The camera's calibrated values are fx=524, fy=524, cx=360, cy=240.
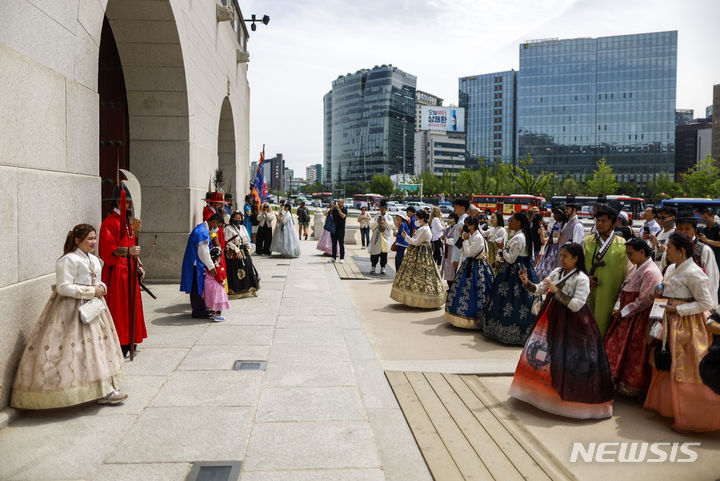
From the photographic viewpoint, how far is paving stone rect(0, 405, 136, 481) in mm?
3510

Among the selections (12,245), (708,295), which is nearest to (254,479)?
(12,245)

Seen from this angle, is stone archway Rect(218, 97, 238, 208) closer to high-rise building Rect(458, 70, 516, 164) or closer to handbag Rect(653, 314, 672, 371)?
handbag Rect(653, 314, 672, 371)

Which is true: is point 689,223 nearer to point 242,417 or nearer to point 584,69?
point 242,417

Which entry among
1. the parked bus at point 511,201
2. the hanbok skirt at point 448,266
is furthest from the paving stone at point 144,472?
the parked bus at point 511,201

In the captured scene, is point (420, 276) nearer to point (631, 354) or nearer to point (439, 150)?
point (631, 354)

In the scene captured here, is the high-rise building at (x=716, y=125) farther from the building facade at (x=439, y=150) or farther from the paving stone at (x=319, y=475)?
the paving stone at (x=319, y=475)

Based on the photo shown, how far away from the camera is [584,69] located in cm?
10869

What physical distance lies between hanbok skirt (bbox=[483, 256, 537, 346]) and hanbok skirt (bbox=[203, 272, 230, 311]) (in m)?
4.04

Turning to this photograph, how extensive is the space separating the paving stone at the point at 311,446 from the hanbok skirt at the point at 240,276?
5726mm

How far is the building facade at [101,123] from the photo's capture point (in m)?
4.50

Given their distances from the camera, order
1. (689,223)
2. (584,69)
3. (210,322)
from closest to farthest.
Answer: (689,223) < (210,322) < (584,69)

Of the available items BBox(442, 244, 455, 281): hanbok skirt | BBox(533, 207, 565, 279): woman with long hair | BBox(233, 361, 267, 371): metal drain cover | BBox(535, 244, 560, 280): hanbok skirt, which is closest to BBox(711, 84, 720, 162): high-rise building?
BBox(442, 244, 455, 281): hanbok skirt

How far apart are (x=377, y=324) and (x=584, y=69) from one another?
116349mm

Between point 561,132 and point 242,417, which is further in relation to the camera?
point 561,132
